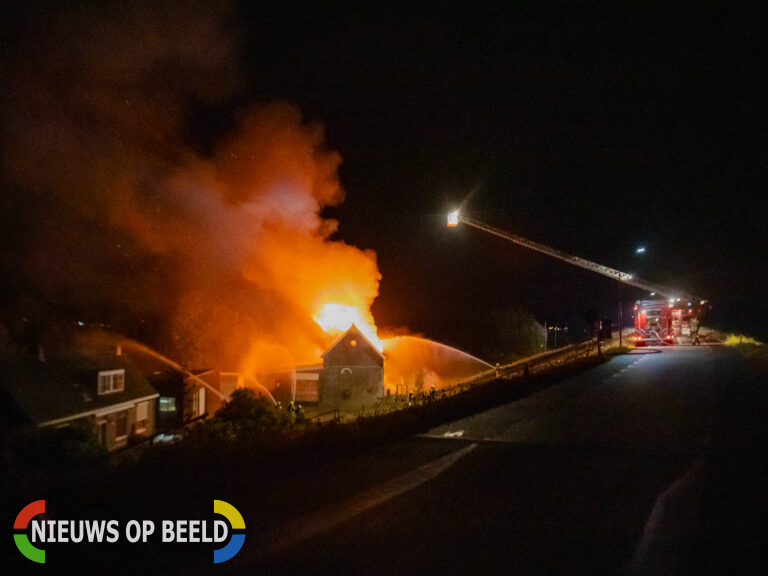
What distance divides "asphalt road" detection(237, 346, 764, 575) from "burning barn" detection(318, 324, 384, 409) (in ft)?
75.2

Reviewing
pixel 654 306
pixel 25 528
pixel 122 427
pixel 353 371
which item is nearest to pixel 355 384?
pixel 353 371

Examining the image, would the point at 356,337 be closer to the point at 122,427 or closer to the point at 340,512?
the point at 122,427

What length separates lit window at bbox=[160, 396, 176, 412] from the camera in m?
32.9

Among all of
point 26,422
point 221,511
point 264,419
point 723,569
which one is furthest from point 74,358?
point 723,569

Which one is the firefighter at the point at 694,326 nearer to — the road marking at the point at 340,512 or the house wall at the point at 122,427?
the house wall at the point at 122,427

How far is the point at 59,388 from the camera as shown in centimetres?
2259

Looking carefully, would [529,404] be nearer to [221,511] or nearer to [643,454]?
[643,454]

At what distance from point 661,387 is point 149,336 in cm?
4494

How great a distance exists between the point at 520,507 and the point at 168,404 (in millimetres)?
30362

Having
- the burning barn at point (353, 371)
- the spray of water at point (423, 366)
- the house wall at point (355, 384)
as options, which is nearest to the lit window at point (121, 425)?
the burning barn at point (353, 371)

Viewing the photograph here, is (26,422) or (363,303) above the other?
(363,303)

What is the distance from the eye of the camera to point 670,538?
5.22m

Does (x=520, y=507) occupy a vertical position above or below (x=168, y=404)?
above

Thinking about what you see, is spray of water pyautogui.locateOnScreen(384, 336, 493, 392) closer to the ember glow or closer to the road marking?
the ember glow
